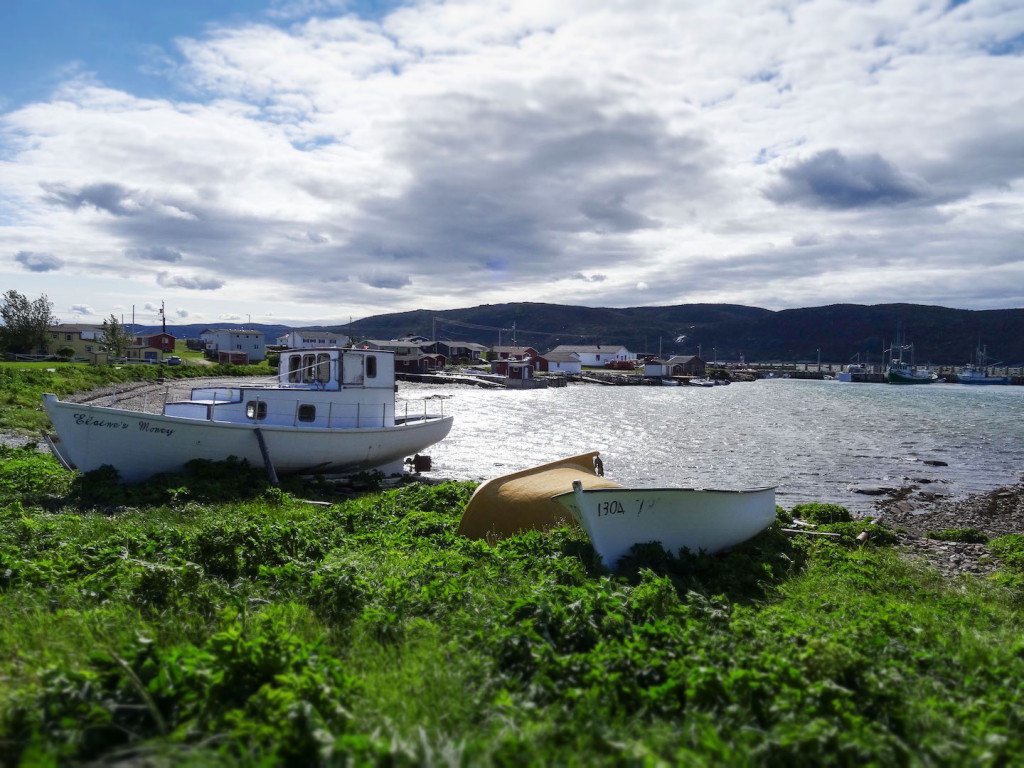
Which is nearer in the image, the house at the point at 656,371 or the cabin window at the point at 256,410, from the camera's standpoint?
the cabin window at the point at 256,410

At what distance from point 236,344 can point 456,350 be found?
145ft

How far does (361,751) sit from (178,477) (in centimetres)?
1433

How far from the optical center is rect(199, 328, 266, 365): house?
363ft

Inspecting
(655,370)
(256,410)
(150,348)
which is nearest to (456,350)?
(655,370)

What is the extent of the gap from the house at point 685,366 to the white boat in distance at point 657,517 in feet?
407

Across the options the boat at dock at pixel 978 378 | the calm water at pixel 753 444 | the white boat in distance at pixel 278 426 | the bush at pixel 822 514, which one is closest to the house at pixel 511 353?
the calm water at pixel 753 444

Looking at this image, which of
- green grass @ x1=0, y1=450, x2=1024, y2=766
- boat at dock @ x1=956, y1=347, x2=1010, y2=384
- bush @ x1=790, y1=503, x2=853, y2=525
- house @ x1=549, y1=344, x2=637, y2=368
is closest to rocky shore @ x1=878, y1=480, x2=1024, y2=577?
bush @ x1=790, y1=503, x2=853, y2=525

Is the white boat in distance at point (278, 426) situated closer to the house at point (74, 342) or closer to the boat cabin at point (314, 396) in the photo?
the boat cabin at point (314, 396)

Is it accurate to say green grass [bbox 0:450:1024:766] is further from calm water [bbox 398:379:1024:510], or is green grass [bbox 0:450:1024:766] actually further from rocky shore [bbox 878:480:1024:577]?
calm water [bbox 398:379:1024:510]

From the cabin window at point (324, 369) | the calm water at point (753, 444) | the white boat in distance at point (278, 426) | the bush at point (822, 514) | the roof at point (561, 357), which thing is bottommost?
the calm water at point (753, 444)

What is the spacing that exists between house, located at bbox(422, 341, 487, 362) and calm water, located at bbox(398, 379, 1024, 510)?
6595 centimetres

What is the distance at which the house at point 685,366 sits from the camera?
134 meters

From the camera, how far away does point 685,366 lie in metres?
137

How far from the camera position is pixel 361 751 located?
3705 mm
